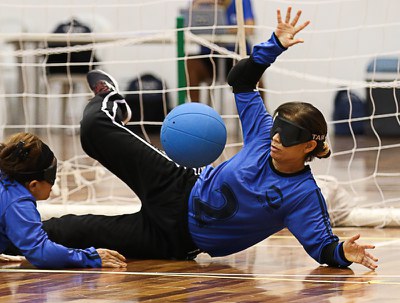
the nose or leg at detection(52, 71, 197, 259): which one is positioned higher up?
the nose

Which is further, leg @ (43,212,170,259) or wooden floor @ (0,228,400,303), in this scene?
leg @ (43,212,170,259)

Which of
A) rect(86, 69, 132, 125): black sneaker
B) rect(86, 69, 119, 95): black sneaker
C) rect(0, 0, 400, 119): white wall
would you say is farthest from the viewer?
rect(0, 0, 400, 119): white wall

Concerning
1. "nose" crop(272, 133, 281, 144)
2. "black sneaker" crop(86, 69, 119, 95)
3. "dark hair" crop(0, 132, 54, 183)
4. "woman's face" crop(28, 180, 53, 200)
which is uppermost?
"black sneaker" crop(86, 69, 119, 95)

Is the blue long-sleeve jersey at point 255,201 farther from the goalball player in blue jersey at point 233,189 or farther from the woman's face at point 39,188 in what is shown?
the woman's face at point 39,188

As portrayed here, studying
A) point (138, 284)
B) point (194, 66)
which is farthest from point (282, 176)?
point (194, 66)

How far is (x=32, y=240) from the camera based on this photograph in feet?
12.5

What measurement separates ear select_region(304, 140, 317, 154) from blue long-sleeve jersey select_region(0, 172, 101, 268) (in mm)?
971

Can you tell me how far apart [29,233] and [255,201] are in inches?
35.0

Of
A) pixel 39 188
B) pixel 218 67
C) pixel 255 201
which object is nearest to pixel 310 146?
pixel 255 201

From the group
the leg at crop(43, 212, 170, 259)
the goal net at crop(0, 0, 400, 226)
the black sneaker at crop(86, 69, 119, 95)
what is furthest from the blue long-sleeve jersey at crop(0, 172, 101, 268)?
the goal net at crop(0, 0, 400, 226)

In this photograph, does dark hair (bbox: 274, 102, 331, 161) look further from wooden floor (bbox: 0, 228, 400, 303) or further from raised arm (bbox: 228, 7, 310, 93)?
wooden floor (bbox: 0, 228, 400, 303)

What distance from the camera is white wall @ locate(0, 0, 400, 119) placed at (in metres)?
9.35

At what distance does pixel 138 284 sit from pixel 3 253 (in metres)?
0.89

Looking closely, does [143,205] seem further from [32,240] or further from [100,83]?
[100,83]
